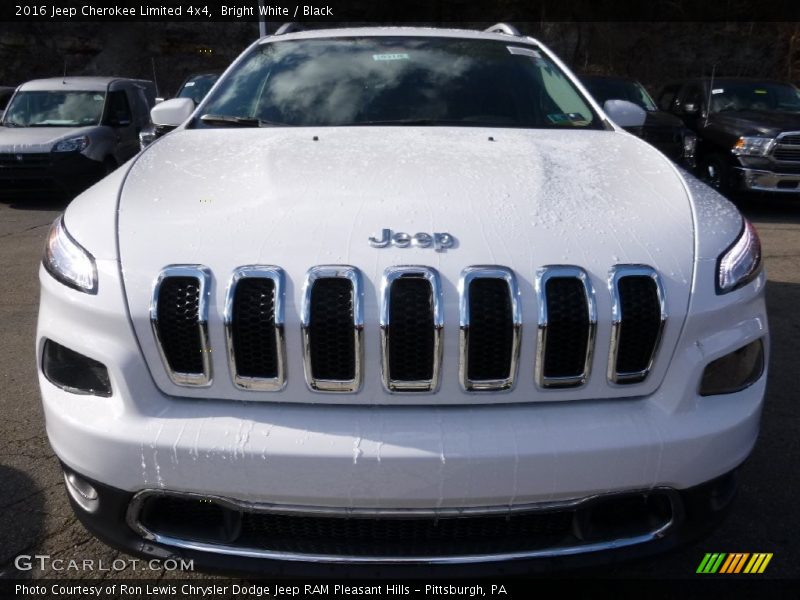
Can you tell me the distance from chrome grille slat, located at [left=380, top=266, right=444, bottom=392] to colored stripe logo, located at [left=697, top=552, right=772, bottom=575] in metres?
1.31

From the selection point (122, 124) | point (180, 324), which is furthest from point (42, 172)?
point (180, 324)

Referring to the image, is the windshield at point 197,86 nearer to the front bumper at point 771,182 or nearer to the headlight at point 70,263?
the front bumper at point 771,182

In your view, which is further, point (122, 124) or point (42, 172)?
point (122, 124)

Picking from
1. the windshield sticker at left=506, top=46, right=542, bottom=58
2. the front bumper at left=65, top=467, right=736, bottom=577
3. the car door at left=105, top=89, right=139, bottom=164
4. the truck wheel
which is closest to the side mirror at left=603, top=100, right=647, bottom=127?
the windshield sticker at left=506, top=46, right=542, bottom=58

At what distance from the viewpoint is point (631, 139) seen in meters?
2.92

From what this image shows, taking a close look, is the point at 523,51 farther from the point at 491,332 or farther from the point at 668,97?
the point at 668,97

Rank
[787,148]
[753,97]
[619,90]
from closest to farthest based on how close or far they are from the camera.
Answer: [787,148] → [753,97] → [619,90]

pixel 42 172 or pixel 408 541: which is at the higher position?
pixel 408 541

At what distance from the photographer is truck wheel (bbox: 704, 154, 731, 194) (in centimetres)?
916

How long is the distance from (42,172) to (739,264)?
9.36 metres

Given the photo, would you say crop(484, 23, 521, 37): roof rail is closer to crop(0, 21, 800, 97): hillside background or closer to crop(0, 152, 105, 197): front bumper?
crop(0, 152, 105, 197): front bumper

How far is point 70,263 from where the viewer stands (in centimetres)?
198

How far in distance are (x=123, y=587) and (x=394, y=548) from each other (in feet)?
3.34

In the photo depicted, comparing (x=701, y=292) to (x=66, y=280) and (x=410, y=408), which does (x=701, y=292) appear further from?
(x=66, y=280)
